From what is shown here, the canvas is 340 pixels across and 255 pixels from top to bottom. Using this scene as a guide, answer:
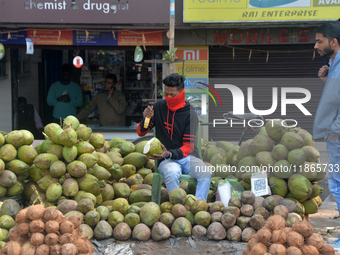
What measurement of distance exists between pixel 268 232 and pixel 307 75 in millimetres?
7092

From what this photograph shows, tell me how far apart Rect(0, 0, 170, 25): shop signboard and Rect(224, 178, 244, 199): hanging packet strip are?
455cm

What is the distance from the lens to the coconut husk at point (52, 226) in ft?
7.73

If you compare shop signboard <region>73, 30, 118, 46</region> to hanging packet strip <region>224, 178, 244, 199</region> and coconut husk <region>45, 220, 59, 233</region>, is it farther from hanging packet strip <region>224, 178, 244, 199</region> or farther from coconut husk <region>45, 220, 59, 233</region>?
coconut husk <region>45, 220, 59, 233</region>

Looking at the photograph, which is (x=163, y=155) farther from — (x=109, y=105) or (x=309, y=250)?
(x=109, y=105)

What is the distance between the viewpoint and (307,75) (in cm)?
862

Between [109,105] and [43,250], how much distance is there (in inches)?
232

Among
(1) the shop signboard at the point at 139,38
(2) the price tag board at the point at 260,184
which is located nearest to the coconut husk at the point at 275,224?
(2) the price tag board at the point at 260,184

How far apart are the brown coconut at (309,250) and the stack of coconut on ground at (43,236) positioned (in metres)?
1.45

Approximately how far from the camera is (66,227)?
2418 mm

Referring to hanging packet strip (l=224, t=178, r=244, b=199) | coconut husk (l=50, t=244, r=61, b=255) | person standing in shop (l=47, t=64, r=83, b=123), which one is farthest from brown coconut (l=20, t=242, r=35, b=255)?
person standing in shop (l=47, t=64, r=83, b=123)

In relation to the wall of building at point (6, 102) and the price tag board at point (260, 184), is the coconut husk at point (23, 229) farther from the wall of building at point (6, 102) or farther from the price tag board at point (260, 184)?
the wall of building at point (6, 102)

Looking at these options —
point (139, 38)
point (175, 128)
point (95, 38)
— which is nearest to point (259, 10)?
point (139, 38)

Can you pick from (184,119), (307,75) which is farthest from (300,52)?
(184,119)

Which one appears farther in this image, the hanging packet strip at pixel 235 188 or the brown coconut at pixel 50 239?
the hanging packet strip at pixel 235 188
